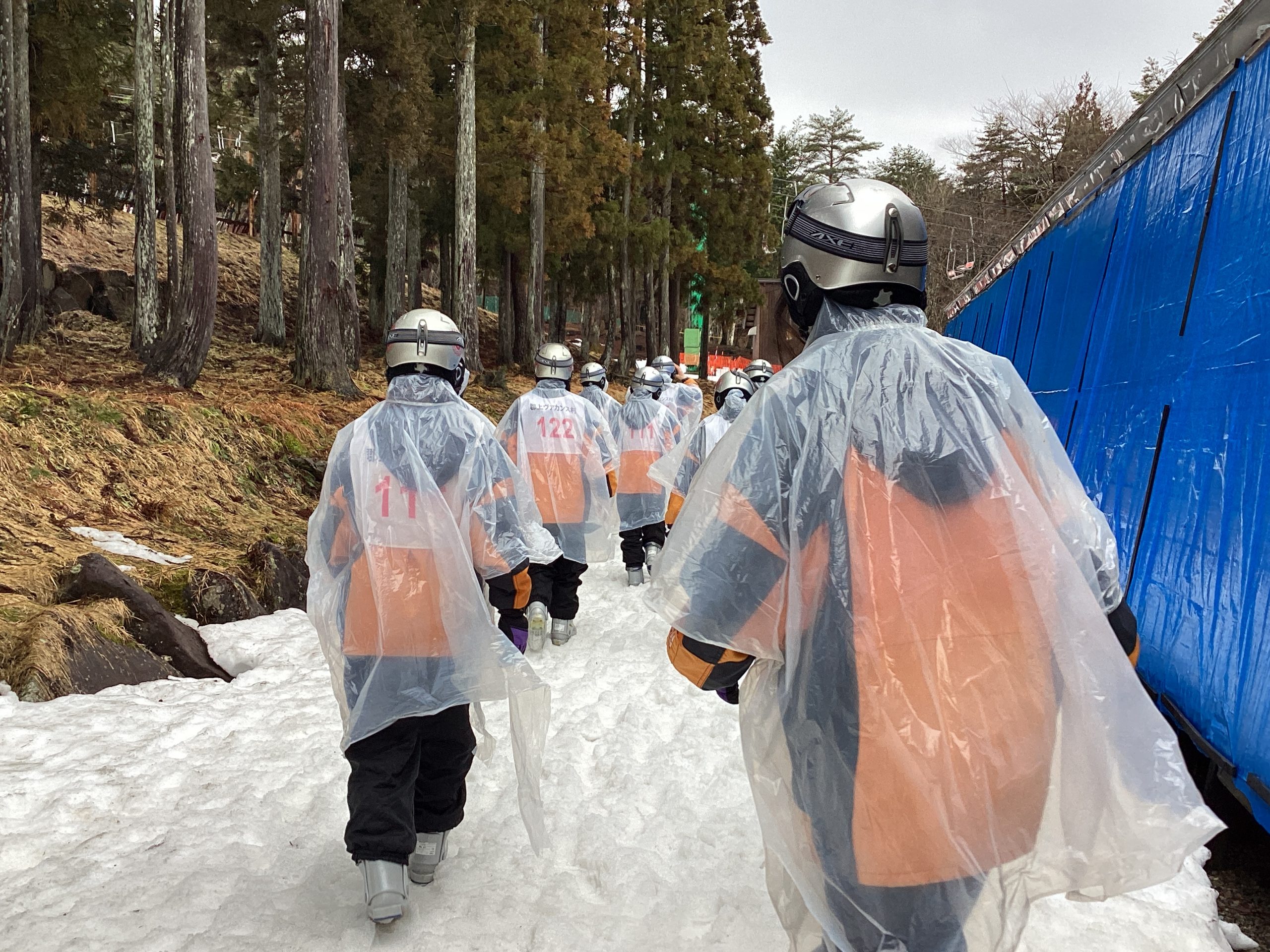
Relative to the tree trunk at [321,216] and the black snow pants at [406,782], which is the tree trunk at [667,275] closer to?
the tree trunk at [321,216]

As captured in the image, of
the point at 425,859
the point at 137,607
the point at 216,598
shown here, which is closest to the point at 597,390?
the point at 216,598

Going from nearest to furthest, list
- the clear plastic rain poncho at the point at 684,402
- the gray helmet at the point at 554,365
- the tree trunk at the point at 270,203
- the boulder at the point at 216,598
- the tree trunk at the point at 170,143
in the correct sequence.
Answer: the boulder at the point at 216,598, the gray helmet at the point at 554,365, the tree trunk at the point at 170,143, the clear plastic rain poncho at the point at 684,402, the tree trunk at the point at 270,203

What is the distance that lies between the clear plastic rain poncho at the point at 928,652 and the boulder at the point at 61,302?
18337 mm

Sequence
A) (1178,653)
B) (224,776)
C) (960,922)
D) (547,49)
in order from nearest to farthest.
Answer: (960,922) < (1178,653) < (224,776) < (547,49)

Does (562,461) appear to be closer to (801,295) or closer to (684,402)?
(801,295)

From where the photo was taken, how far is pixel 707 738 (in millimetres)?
4656

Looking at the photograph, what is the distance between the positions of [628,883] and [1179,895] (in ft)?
5.86

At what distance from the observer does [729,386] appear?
874cm

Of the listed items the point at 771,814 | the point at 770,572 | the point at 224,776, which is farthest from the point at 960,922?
the point at 224,776

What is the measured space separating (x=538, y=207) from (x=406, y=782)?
19.4 meters

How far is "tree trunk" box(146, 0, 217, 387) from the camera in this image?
10.6 meters

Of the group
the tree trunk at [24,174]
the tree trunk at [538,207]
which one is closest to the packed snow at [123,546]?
the tree trunk at [24,174]

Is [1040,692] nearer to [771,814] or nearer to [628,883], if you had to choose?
[771,814]

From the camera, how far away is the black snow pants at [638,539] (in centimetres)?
909
